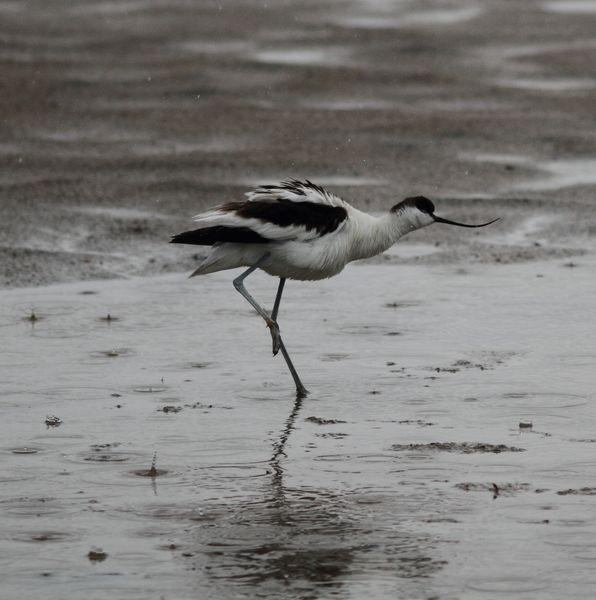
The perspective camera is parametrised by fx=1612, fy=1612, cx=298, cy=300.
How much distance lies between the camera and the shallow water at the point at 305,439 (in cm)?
523

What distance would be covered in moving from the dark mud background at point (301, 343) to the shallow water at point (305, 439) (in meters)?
0.02

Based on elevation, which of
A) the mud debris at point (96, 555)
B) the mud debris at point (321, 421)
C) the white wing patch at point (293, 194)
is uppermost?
the white wing patch at point (293, 194)

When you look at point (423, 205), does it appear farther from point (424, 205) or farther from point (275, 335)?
point (275, 335)

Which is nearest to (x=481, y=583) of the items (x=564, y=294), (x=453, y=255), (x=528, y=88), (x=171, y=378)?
(x=171, y=378)

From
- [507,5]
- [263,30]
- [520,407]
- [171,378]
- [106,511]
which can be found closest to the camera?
[106,511]

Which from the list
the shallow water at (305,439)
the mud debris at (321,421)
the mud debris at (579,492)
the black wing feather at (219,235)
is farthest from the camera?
the black wing feather at (219,235)

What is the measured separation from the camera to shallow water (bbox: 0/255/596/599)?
17.1 ft

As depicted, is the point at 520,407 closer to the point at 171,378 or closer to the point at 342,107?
the point at 171,378

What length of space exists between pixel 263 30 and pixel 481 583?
51.6 feet

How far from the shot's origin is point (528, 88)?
16266mm

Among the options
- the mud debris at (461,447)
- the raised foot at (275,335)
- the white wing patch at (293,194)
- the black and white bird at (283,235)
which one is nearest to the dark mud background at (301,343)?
the mud debris at (461,447)

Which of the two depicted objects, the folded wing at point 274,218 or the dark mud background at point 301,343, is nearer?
the dark mud background at point 301,343

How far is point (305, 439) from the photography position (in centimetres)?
673

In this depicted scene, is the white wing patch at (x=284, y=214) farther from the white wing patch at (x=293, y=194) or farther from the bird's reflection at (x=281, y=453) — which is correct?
the bird's reflection at (x=281, y=453)
